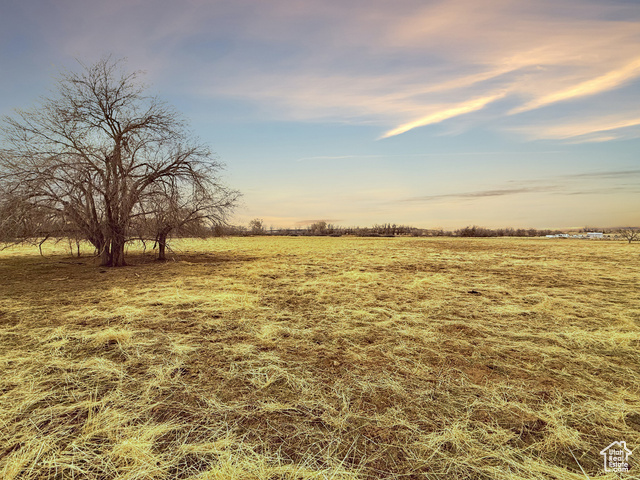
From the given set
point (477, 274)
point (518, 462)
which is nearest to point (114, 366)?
point (518, 462)

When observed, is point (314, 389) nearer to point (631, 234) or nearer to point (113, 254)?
point (113, 254)

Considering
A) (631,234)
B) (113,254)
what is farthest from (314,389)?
(631,234)

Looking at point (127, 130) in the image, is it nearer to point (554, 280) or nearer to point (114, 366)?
point (114, 366)

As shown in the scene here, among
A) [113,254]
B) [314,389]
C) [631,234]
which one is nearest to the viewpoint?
[314,389]

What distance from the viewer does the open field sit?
229cm

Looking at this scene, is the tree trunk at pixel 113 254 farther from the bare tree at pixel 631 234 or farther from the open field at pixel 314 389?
the bare tree at pixel 631 234

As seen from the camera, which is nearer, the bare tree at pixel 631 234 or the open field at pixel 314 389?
the open field at pixel 314 389

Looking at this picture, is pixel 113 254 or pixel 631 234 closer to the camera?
pixel 113 254

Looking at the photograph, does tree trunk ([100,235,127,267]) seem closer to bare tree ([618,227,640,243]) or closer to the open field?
the open field

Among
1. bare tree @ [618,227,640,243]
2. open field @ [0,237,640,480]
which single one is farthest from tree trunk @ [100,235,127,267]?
bare tree @ [618,227,640,243]

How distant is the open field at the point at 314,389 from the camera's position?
229 centimetres

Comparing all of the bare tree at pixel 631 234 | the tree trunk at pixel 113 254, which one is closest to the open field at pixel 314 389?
the tree trunk at pixel 113 254

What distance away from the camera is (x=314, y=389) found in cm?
329

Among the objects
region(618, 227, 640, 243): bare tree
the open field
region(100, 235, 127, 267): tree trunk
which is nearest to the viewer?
the open field
